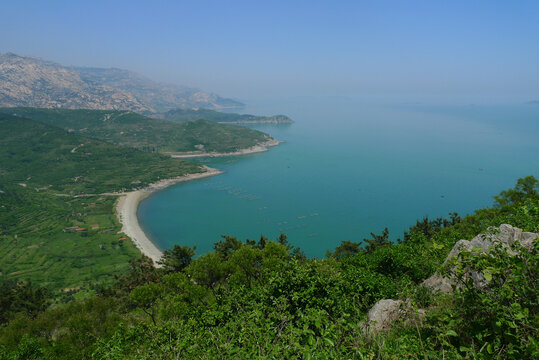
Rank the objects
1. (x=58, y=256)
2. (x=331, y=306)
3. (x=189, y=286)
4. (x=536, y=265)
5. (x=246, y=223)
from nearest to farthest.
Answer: (x=536, y=265) < (x=331, y=306) < (x=189, y=286) < (x=58, y=256) < (x=246, y=223)

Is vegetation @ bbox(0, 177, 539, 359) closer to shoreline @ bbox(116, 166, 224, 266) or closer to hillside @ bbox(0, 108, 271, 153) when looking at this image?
shoreline @ bbox(116, 166, 224, 266)

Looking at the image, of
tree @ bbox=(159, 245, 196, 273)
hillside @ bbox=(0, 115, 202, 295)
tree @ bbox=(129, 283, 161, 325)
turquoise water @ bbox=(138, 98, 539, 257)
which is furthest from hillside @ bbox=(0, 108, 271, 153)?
tree @ bbox=(129, 283, 161, 325)

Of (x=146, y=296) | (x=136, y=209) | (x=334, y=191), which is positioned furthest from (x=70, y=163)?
(x=146, y=296)

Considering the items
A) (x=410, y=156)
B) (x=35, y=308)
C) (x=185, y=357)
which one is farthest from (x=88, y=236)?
(x=410, y=156)

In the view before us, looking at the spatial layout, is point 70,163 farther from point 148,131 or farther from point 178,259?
point 178,259

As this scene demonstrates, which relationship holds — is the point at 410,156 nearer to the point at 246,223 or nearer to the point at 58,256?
the point at 246,223

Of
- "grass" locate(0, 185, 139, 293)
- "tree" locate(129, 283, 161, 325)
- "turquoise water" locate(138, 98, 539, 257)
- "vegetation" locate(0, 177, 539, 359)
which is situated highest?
"vegetation" locate(0, 177, 539, 359)
